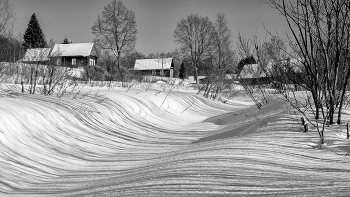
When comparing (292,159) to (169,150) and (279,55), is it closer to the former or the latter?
(169,150)

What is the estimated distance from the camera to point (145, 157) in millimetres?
3256

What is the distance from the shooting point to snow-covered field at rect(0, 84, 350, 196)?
189 cm

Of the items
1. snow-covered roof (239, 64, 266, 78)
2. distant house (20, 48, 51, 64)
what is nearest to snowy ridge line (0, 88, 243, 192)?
distant house (20, 48, 51, 64)

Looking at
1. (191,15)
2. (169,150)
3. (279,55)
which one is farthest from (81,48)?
(169,150)

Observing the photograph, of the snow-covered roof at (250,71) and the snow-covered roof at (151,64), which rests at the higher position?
the snow-covered roof at (151,64)

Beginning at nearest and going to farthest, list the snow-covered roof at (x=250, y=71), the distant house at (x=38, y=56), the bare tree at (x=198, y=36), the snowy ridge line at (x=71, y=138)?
the snowy ridge line at (x=71, y=138) → the distant house at (x=38, y=56) → the snow-covered roof at (x=250, y=71) → the bare tree at (x=198, y=36)

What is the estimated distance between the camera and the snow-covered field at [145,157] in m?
1.89

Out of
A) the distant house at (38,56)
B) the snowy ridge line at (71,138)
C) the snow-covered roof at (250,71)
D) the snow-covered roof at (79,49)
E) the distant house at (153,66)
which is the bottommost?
the snowy ridge line at (71,138)

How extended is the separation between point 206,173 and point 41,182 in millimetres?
1386

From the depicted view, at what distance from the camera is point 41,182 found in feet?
8.62

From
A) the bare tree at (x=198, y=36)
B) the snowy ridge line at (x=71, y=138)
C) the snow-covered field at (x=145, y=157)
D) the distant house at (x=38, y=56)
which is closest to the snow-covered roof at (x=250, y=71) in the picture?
the snowy ridge line at (x=71, y=138)

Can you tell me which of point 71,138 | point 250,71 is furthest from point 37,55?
point 250,71

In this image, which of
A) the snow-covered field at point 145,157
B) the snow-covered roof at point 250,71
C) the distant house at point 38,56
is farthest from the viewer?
the snow-covered roof at point 250,71

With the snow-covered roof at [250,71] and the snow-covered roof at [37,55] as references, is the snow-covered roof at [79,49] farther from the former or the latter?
the snow-covered roof at [250,71]
